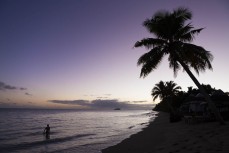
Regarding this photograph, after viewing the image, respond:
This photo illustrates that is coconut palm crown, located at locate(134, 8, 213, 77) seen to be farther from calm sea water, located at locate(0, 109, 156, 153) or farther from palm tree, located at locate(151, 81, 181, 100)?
palm tree, located at locate(151, 81, 181, 100)

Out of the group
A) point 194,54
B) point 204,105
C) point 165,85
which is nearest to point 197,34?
point 194,54

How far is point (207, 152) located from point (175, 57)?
8912 mm

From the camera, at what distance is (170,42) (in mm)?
17000

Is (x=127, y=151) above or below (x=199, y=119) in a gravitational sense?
below

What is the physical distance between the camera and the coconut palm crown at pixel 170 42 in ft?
53.9

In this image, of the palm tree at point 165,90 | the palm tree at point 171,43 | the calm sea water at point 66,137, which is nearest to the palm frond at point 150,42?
the palm tree at point 171,43

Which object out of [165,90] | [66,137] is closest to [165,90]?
[165,90]

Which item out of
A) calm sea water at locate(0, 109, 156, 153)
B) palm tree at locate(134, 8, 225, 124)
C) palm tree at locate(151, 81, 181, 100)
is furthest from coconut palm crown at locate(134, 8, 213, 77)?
palm tree at locate(151, 81, 181, 100)

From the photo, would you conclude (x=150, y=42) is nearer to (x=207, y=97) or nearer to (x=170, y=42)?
(x=170, y=42)

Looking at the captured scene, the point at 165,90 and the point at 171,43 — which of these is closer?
the point at 171,43

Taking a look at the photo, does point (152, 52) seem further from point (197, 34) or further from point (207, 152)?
point (207, 152)

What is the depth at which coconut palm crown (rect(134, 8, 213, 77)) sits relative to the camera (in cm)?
1642

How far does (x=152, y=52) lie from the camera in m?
17.1

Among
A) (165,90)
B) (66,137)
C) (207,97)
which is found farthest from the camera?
(165,90)
